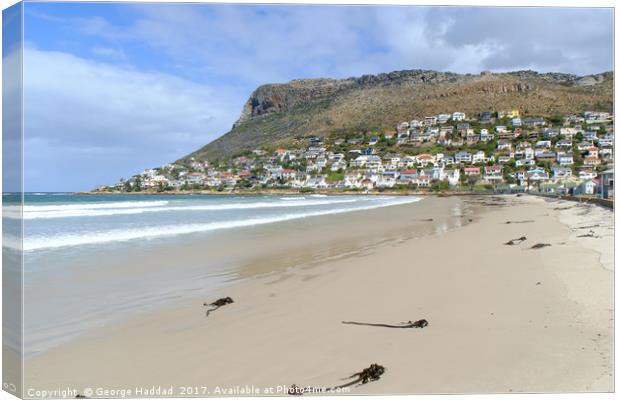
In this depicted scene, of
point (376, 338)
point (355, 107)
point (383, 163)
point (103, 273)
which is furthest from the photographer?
point (355, 107)

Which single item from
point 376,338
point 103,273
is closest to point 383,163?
point 103,273

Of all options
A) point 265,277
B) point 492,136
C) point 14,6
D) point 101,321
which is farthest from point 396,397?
point 492,136

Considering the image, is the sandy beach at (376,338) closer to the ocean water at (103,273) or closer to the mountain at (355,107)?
the ocean water at (103,273)

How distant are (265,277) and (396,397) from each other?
3.94 meters

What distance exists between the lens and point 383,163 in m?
87.4

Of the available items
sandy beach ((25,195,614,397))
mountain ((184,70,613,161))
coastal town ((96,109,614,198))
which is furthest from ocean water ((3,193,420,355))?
mountain ((184,70,613,161))

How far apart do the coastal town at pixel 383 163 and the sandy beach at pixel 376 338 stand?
64922 millimetres

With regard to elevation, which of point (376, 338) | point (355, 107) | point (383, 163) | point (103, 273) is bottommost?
point (103, 273)

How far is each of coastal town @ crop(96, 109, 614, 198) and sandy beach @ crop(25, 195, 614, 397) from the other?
64.9 metres

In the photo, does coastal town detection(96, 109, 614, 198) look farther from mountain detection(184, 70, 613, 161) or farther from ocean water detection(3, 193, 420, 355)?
ocean water detection(3, 193, 420, 355)

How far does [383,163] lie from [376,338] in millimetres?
85404

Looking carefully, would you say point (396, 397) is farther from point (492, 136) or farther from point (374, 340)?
point (492, 136)

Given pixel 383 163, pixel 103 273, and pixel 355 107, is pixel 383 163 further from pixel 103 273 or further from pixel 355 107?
pixel 103 273

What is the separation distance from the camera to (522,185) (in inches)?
2434
